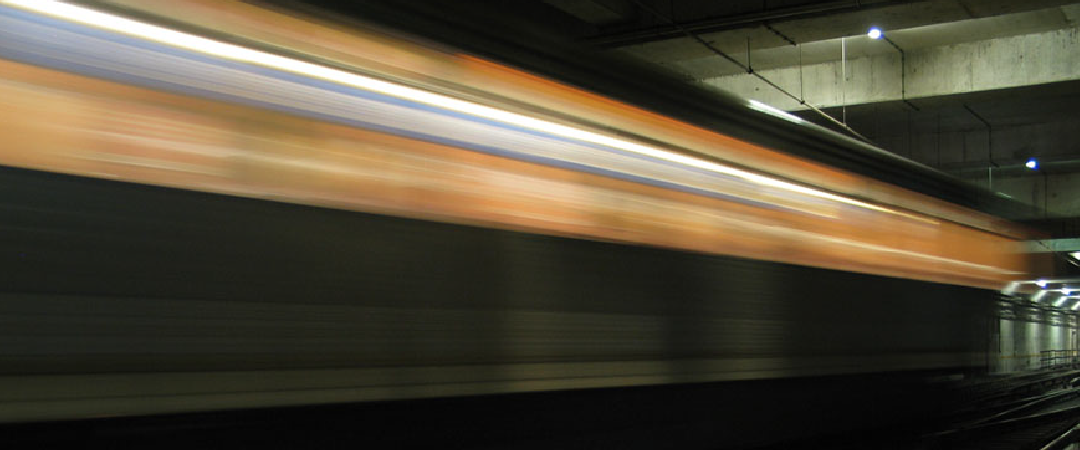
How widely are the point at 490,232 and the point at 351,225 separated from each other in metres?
0.80

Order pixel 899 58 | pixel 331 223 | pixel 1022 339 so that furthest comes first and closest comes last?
pixel 899 58, pixel 1022 339, pixel 331 223

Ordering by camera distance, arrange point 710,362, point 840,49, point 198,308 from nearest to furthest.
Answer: point 198,308 → point 710,362 → point 840,49

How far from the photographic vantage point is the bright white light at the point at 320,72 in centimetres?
326

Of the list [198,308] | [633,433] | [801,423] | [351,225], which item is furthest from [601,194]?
[801,423]

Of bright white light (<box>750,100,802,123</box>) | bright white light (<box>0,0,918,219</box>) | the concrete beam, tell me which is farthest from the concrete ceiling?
bright white light (<box>0,0,918,219</box>)

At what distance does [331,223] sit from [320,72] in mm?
581

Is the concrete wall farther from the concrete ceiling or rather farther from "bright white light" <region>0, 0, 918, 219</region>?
"bright white light" <region>0, 0, 918, 219</region>

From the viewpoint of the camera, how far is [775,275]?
664 centimetres

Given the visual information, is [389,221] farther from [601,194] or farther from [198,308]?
[601,194]

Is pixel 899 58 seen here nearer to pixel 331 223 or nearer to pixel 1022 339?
pixel 1022 339

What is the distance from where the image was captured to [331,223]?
391 cm

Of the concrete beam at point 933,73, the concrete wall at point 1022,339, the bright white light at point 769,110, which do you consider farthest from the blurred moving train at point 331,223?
the concrete beam at point 933,73

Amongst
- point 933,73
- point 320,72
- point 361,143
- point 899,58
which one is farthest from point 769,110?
point 899,58

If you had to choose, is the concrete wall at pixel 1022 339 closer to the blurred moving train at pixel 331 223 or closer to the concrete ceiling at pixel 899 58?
the concrete ceiling at pixel 899 58
